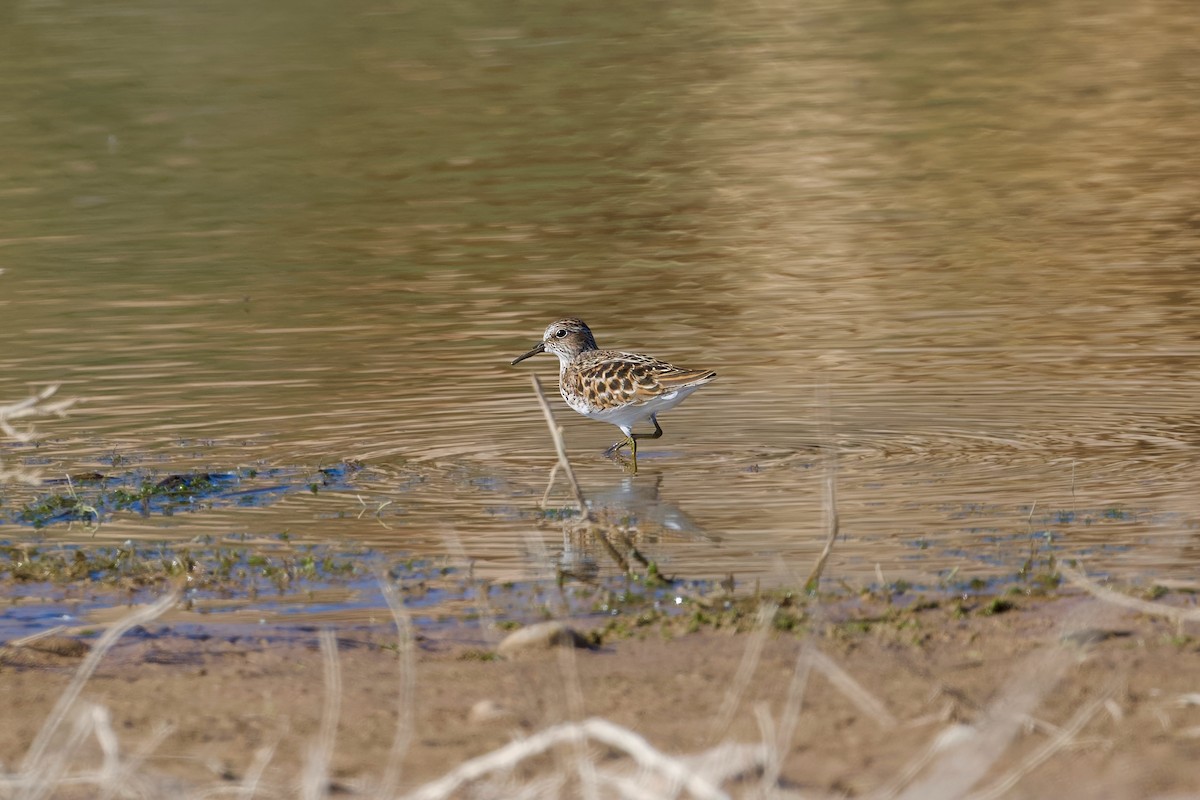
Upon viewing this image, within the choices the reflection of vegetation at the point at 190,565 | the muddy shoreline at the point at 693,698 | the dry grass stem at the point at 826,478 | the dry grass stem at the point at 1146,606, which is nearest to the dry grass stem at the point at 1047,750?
the muddy shoreline at the point at 693,698

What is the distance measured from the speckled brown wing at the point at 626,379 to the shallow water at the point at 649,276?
1.44 ft

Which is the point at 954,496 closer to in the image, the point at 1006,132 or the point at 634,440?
the point at 634,440

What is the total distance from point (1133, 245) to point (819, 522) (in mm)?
9919

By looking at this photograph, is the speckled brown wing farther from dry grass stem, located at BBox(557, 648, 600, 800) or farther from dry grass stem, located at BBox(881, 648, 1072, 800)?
dry grass stem, located at BBox(881, 648, 1072, 800)

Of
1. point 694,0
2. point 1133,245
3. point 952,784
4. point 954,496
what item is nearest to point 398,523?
point 954,496

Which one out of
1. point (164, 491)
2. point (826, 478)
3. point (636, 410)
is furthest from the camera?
point (636, 410)

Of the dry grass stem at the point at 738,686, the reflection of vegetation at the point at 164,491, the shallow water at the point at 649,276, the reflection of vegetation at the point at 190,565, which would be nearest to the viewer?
the dry grass stem at the point at 738,686

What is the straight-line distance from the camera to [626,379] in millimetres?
12266

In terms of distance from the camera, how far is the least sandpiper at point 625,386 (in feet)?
39.5

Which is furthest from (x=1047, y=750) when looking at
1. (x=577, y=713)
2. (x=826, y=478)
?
(x=826, y=478)

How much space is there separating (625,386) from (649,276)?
20.9 ft

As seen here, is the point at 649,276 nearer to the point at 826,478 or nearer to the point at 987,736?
the point at 826,478

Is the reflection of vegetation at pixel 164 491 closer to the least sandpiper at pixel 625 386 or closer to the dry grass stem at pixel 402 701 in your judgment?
the least sandpiper at pixel 625 386

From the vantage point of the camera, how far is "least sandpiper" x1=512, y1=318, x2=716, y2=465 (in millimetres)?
12047
